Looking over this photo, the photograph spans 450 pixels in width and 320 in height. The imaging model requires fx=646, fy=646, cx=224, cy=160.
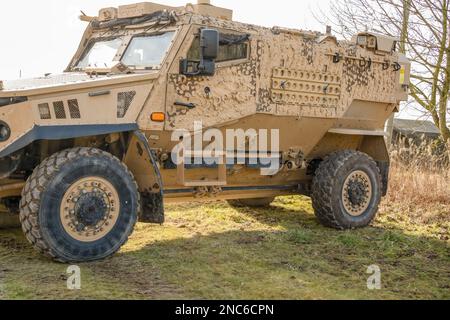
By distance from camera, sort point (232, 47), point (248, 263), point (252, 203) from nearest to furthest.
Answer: point (248, 263) < point (232, 47) < point (252, 203)

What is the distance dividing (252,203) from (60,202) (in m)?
4.44

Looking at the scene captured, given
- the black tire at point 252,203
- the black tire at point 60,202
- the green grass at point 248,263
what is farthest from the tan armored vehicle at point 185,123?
the black tire at point 252,203

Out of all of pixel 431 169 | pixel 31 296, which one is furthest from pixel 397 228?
pixel 31 296

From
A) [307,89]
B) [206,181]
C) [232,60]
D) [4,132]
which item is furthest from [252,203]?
[4,132]

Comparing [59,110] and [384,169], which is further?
[384,169]

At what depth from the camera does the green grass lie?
4855mm

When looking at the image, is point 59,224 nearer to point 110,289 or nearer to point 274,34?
point 110,289

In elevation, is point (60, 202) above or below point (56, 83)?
below

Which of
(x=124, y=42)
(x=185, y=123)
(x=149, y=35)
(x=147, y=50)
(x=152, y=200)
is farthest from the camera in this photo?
(x=124, y=42)

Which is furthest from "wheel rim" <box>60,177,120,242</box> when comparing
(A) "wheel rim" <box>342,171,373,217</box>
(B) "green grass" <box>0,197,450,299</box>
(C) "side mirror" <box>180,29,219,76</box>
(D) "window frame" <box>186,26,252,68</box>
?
(A) "wheel rim" <box>342,171,373,217</box>

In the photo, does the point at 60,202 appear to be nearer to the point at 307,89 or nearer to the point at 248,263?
the point at 248,263

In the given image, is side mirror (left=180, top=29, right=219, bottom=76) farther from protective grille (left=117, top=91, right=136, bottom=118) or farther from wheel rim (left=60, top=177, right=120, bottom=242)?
wheel rim (left=60, top=177, right=120, bottom=242)

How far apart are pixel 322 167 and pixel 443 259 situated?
6.87 ft

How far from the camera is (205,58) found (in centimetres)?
633
